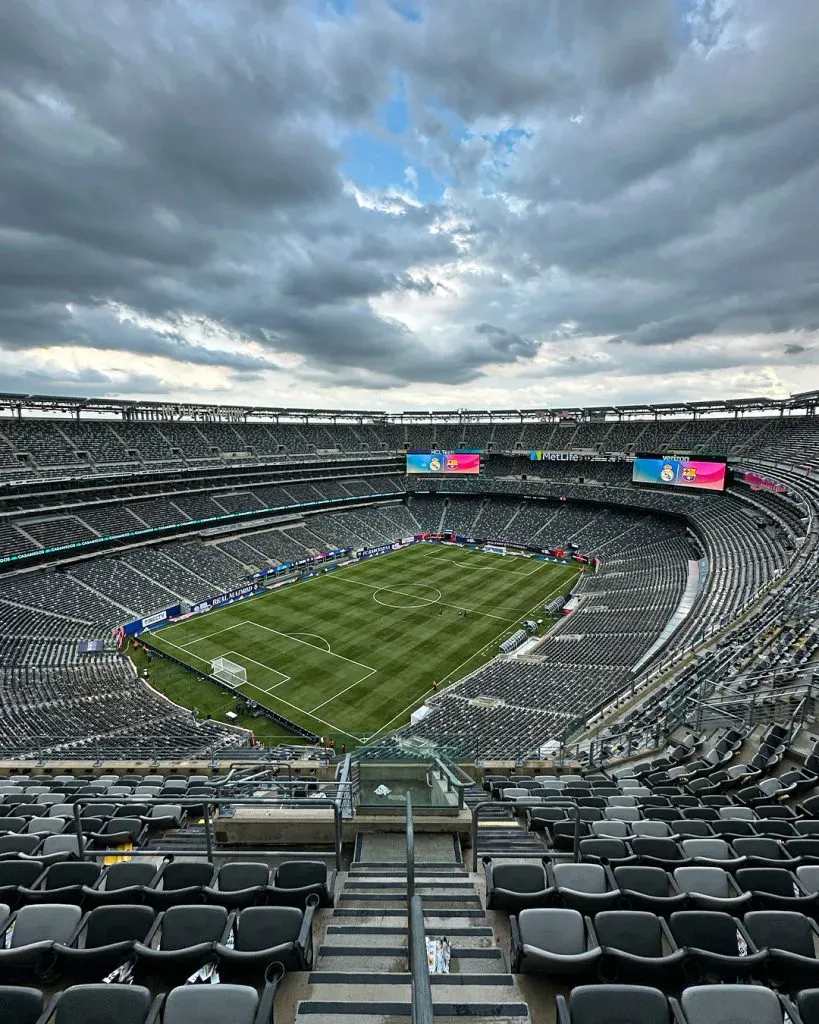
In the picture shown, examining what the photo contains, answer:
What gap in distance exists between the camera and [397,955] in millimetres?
5297

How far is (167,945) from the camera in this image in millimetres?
4980

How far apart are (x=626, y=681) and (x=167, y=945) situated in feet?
99.0

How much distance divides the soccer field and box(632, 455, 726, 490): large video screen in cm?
1771

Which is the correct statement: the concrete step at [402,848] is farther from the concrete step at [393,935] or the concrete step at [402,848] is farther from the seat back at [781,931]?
the seat back at [781,931]

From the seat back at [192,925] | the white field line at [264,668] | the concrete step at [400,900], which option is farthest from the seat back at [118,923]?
the white field line at [264,668]

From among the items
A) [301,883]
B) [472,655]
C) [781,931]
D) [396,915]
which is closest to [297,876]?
[301,883]

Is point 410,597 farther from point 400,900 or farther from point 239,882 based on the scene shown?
point 239,882

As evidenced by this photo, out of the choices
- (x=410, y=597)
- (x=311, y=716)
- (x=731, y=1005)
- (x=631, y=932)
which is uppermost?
(x=731, y=1005)

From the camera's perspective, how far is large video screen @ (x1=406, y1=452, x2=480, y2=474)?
86062 mm

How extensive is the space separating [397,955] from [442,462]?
82979 millimetres

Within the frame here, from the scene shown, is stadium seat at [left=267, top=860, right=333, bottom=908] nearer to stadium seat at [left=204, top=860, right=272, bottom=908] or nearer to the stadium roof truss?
stadium seat at [left=204, top=860, right=272, bottom=908]

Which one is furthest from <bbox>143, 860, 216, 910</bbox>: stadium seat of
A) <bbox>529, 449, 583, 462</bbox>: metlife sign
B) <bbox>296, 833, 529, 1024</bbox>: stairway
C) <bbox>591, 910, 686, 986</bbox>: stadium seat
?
<bbox>529, 449, 583, 462</bbox>: metlife sign

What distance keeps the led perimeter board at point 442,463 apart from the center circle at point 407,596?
34472 mm

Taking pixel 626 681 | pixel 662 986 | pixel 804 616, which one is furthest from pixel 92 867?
pixel 626 681
